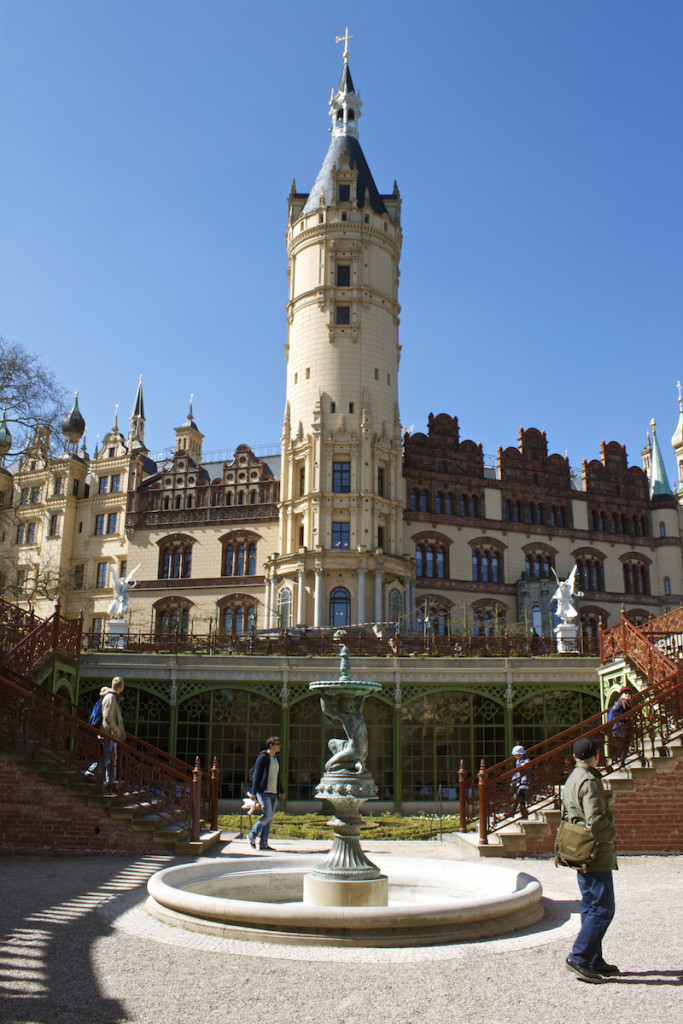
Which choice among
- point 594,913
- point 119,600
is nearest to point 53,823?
point 594,913

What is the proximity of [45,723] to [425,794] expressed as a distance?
12.7 m

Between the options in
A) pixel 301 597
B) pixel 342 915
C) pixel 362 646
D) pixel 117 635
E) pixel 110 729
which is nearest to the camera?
pixel 342 915

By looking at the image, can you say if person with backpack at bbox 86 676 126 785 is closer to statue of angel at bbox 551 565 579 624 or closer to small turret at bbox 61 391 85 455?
statue of angel at bbox 551 565 579 624

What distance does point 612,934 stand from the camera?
9.32 meters

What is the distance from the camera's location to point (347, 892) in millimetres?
10234

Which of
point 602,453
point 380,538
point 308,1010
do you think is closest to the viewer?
point 308,1010

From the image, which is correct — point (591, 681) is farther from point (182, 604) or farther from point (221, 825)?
point (182, 604)

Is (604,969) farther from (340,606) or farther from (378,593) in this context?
(340,606)

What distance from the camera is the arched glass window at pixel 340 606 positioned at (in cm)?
4056

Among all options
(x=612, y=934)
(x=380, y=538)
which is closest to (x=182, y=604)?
(x=380, y=538)

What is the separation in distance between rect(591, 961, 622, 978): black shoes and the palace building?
3228 cm

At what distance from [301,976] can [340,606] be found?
33.2 m

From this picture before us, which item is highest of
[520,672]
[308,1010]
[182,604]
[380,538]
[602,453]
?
[602,453]

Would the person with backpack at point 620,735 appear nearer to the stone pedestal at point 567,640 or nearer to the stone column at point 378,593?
the stone pedestal at point 567,640
